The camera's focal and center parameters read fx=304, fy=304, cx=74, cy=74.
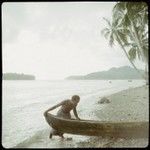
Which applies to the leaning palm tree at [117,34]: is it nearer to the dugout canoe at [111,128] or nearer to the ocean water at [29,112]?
the ocean water at [29,112]

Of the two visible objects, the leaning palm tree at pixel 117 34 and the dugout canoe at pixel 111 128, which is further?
the leaning palm tree at pixel 117 34

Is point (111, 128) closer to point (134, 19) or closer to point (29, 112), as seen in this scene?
point (134, 19)

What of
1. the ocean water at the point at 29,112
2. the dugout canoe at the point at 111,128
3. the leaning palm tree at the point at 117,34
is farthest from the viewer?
the leaning palm tree at the point at 117,34

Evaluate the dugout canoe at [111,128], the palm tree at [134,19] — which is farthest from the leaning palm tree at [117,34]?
the dugout canoe at [111,128]

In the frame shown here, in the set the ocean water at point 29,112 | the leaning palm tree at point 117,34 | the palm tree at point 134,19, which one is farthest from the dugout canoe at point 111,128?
the leaning palm tree at point 117,34

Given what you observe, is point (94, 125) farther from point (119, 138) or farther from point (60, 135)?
point (60, 135)

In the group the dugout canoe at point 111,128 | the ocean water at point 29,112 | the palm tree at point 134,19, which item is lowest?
the ocean water at point 29,112

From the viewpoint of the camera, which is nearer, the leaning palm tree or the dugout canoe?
the dugout canoe

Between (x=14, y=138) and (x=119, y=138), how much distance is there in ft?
14.8

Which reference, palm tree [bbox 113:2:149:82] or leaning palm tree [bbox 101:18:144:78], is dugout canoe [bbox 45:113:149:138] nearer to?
palm tree [bbox 113:2:149:82]

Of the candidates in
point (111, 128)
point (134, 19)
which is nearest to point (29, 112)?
point (134, 19)

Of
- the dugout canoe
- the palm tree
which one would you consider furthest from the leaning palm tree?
the dugout canoe

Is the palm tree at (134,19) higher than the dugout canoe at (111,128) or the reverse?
higher

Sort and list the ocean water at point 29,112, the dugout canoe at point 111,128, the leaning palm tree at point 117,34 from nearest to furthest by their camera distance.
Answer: the dugout canoe at point 111,128, the ocean water at point 29,112, the leaning palm tree at point 117,34
